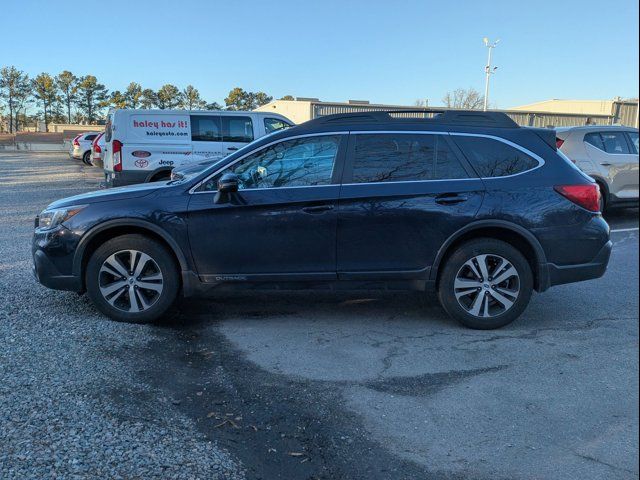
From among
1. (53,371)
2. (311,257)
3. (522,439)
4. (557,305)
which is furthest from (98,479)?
(557,305)

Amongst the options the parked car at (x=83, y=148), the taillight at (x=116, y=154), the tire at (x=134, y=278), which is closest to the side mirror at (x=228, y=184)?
the tire at (x=134, y=278)

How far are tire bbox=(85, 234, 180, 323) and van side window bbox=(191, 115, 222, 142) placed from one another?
742 cm

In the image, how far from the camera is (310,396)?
3.71 metres

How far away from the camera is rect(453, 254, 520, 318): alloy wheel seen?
16.0ft

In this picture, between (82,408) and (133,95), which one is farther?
(133,95)

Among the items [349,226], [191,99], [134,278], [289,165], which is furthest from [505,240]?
[191,99]

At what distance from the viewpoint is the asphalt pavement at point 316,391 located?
9.53 ft

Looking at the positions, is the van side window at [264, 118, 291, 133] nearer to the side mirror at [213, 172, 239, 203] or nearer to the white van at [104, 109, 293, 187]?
the white van at [104, 109, 293, 187]

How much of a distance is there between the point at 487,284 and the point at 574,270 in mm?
796

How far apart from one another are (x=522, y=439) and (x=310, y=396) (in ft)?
4.43

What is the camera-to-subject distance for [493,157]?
496cm

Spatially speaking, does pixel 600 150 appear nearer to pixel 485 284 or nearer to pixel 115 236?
pixel 485 284

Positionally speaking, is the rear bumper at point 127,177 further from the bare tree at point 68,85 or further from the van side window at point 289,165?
the bare tree at point 68,85

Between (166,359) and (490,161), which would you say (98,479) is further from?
(490,161)
